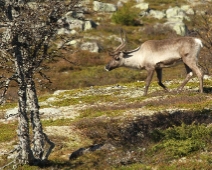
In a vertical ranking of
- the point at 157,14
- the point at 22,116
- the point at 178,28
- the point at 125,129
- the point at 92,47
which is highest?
the point at 22,116

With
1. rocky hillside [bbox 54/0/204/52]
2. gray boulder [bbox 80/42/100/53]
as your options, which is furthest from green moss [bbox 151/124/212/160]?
gray boulder [bbox 80/42/100/53]

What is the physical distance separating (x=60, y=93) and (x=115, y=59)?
29.3 ft

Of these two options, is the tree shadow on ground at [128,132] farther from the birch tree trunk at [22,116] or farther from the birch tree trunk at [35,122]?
the birch tree trunk at [22,116]

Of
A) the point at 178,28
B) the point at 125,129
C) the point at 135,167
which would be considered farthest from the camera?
the point at 178,28

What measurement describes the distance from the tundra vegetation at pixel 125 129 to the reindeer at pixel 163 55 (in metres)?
2.07

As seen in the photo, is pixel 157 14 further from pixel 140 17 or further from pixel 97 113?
pixel 97 113

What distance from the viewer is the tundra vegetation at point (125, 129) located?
647 inches

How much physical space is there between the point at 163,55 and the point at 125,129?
8.95 m

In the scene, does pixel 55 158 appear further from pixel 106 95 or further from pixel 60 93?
pixel 60 93

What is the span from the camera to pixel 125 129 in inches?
829

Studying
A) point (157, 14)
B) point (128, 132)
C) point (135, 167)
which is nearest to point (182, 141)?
point (135, 167)

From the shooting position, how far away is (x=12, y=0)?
14.0 metres

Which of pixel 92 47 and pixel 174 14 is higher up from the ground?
pixel 174 14

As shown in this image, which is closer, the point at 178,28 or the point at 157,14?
the point at 178,28
